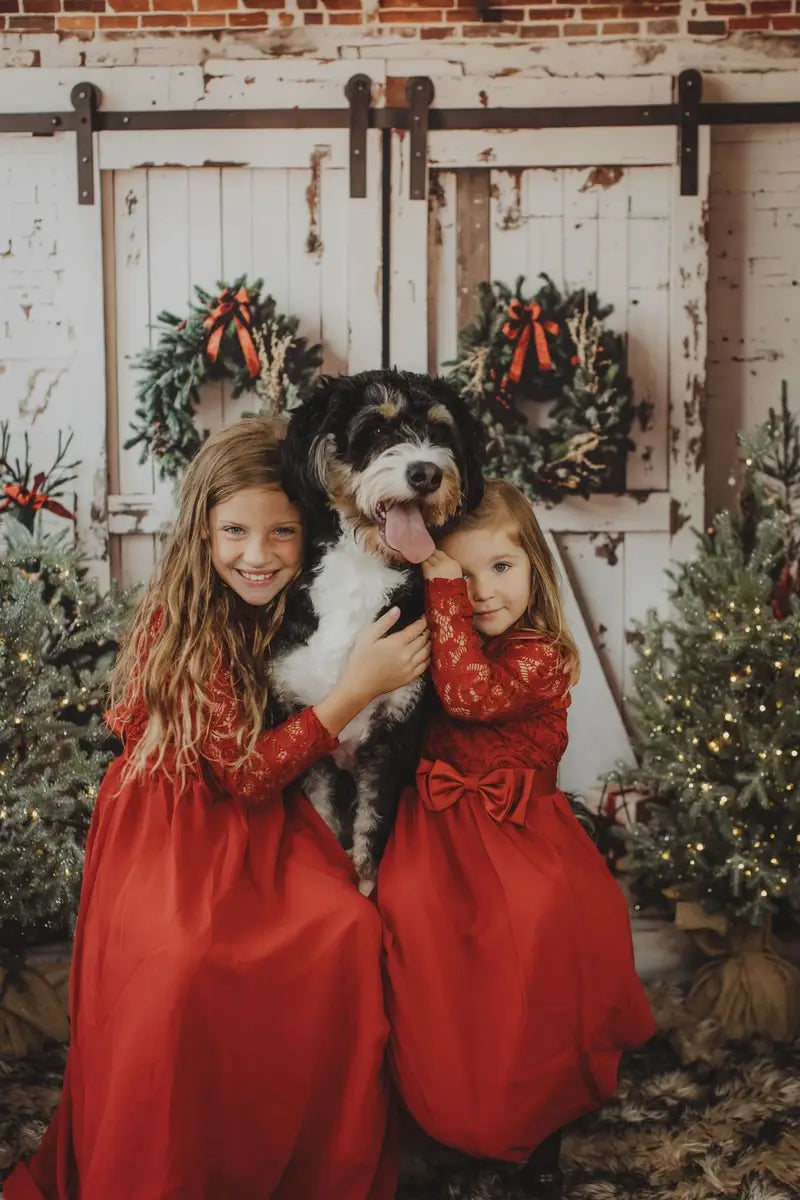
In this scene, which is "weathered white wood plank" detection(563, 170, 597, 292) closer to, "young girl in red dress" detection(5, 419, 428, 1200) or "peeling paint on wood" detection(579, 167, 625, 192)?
"peeling paint on wood" detection(579, 167, 625, 192)

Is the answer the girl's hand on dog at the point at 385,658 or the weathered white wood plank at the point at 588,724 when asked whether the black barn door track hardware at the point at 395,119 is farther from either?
the girl's hand on dog at the point at 385,658

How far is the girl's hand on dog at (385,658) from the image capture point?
5.99 feet

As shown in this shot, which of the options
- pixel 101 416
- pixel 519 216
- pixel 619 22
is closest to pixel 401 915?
pixel 101 416

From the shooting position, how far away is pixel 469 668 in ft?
6.14

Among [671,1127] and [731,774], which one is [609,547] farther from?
[671,1127]

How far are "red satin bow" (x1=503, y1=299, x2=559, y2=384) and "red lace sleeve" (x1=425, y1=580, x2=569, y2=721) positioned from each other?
5.30 feet

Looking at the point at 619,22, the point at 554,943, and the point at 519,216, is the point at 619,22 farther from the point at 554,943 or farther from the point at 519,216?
the point at 554,943

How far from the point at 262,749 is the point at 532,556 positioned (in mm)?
669

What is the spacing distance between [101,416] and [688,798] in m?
2.36

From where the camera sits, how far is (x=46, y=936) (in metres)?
3.04

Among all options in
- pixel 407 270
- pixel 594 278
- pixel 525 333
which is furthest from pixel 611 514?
pixel 407 270

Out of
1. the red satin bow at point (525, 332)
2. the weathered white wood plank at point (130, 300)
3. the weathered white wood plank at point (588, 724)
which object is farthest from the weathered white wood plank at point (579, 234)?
the weathered white wood plank at point (130, 300)

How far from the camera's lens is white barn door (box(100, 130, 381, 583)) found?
3.49m

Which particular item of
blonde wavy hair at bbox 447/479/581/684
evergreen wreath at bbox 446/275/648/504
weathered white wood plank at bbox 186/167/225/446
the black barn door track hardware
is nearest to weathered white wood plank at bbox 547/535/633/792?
evergreen wreath at bbox 446/275/648/504
